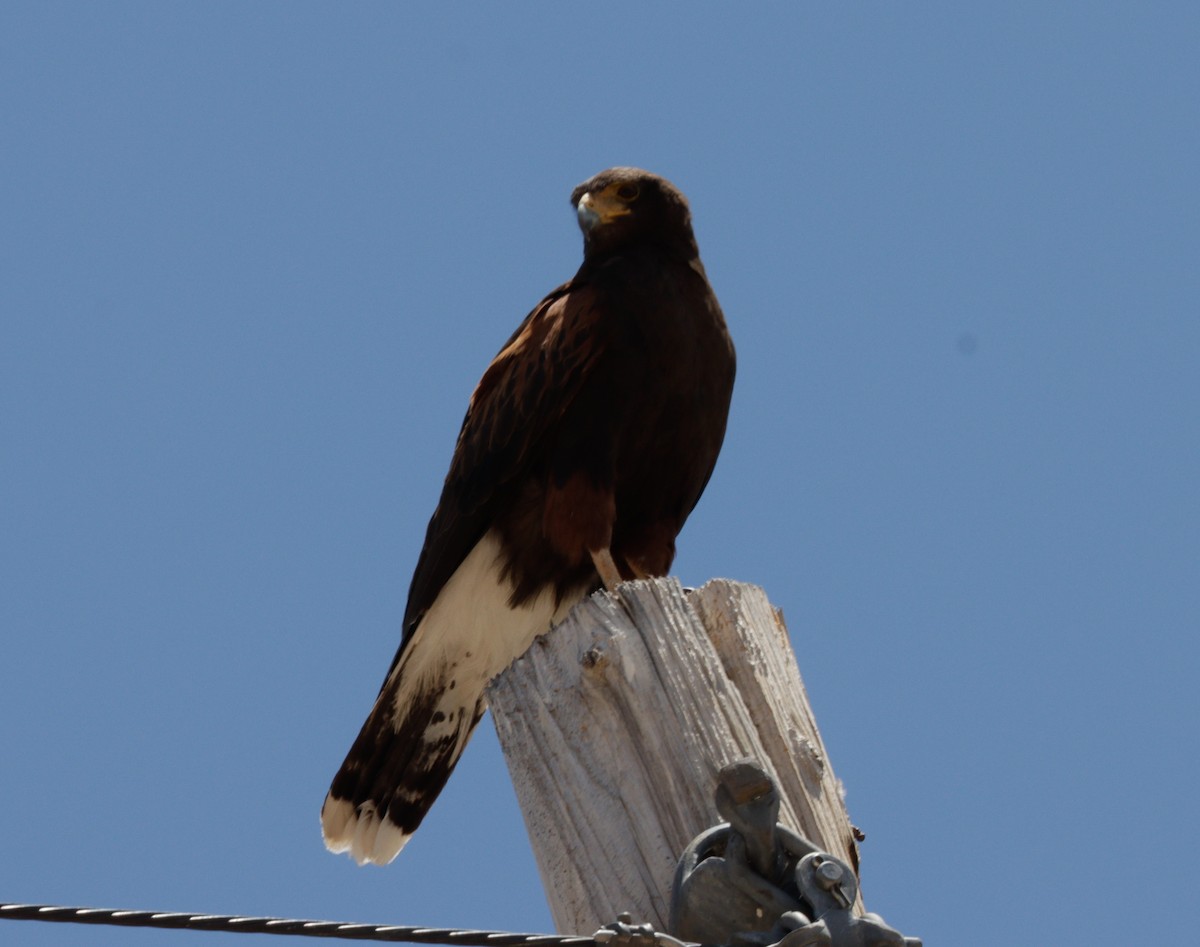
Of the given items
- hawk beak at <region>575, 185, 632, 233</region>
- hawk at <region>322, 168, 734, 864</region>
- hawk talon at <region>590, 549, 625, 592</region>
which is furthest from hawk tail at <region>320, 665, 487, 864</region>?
hawk beak at <region>575, 185, 632, 233</region>

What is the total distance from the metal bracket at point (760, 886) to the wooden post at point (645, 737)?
0.13m

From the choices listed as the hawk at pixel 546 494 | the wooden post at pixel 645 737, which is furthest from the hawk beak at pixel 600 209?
the wooden post at pixel 645 737

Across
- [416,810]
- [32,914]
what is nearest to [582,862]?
[32,914]

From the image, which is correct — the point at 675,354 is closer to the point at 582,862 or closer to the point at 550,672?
the point at 550,672

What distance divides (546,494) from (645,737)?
7.65 ft

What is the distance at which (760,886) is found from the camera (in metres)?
2.45

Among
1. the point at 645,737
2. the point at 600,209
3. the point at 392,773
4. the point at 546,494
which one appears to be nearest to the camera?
the point at 645,737

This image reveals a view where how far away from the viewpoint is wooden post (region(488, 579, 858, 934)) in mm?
2680

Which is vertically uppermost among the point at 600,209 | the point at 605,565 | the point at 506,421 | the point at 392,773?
the point at 600,209

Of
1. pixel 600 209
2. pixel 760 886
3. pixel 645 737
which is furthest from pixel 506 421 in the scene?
pixel 760 886

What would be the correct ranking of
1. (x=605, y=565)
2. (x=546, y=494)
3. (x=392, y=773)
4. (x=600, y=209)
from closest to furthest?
(x=392, y=773) → (x=605, y=565) → (x=546, y=494) → (x=600, y=209)

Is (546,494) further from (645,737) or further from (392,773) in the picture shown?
(645,737)

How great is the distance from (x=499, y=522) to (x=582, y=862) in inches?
100

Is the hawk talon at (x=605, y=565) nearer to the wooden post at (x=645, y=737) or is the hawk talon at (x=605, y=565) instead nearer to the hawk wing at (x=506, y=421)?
the hawk wing at (x=506, y=421)
